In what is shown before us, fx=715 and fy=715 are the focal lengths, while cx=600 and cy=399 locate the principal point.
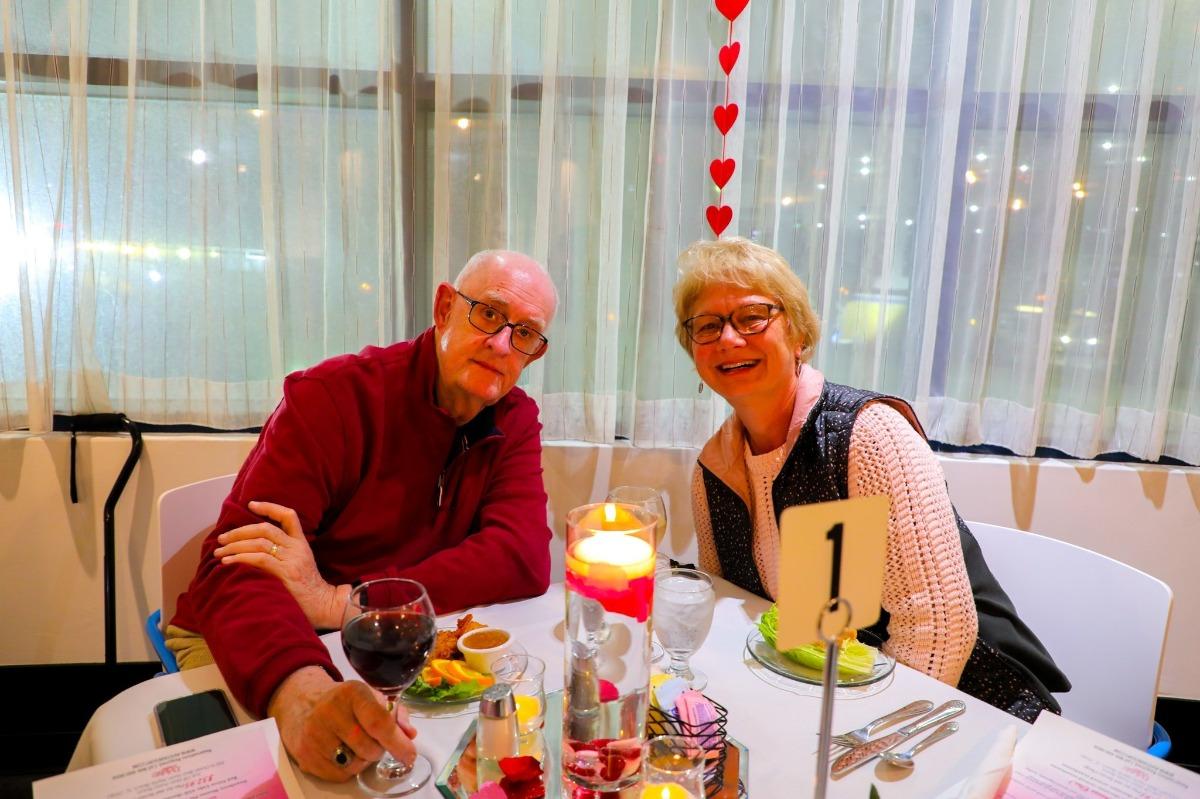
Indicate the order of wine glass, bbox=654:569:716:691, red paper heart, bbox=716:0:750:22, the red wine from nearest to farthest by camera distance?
the red wine → wine glass, bbox=654:569:716:691 → red paper heart, bbox=716:0:750:22

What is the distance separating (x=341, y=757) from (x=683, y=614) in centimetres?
45

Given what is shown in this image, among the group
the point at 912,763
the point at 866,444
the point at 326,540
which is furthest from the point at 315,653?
the point at 866,444

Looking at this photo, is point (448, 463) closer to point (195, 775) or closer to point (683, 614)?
point (683, 614)

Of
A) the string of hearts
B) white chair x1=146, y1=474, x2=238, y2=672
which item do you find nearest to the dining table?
white chair x1=146, y1=474, x2=238, y2=672

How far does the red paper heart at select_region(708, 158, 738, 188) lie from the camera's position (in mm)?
2049

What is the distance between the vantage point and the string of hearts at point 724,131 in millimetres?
2014

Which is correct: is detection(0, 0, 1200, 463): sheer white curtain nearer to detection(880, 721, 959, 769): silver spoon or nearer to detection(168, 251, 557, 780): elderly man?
detection(168, 251, 557, 780): elderly man

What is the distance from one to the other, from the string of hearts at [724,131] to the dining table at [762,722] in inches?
50.5

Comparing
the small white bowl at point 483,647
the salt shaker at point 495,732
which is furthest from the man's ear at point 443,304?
the salt shaker at point 495,732

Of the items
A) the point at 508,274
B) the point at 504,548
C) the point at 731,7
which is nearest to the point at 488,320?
the point at 508,274

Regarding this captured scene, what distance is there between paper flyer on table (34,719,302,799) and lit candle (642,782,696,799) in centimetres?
38

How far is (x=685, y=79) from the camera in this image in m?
2.06

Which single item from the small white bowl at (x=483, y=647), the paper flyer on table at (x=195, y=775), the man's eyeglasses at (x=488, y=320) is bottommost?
the small white bowl at (x=483, y=647)

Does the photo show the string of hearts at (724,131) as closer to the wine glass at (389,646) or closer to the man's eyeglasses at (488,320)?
the man's eyeglasses at (488,320)
